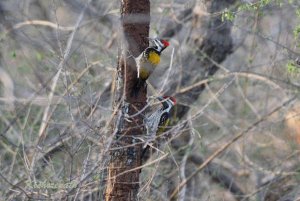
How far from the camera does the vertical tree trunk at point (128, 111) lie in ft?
20.0

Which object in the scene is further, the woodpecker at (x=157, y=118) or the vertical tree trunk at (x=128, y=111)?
the woodpecker at (x=157, y=118)

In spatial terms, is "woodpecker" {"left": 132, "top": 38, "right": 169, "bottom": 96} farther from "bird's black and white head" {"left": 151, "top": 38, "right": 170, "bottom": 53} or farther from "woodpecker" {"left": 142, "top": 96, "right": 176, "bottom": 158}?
"woodpecker" {"left": 142, "top": 96, "right": 176, "bottom": 158}

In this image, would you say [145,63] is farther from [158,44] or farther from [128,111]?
[158,44]

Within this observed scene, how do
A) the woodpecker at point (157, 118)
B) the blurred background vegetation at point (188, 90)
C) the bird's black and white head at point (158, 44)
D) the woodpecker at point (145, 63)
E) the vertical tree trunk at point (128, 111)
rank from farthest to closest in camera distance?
the blurred background vegetation at point (188, 90), the bird's black and white head at point (158, 44), the woodpecker at point (157, 118), the woodpecker at point (145, 63), the vertical tree trunk at point (128, 111)

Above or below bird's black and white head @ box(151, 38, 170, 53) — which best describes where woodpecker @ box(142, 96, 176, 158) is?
below

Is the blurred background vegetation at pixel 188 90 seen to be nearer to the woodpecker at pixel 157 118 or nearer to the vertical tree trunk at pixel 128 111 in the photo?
the woodpecker at pixel 157 118

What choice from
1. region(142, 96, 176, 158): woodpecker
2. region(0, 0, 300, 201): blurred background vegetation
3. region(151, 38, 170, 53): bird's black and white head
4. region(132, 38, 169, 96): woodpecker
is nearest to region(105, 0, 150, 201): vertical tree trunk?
region(132, 38, 169, 96): woodpecker

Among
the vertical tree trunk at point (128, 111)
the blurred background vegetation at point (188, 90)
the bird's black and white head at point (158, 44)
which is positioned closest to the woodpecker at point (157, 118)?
the vertical tree trunk at point (128, 111)

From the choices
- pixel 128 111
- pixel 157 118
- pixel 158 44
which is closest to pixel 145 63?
pixel 128 111

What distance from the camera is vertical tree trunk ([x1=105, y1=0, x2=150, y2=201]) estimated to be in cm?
611

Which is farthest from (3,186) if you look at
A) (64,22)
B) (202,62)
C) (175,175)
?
(64,22)

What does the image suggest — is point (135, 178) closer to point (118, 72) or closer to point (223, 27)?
point (118, 72)

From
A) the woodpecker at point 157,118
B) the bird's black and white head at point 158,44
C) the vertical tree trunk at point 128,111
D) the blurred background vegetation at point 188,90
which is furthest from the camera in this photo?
the blurred background vegetation at point 188,90

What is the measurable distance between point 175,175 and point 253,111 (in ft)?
5.81
